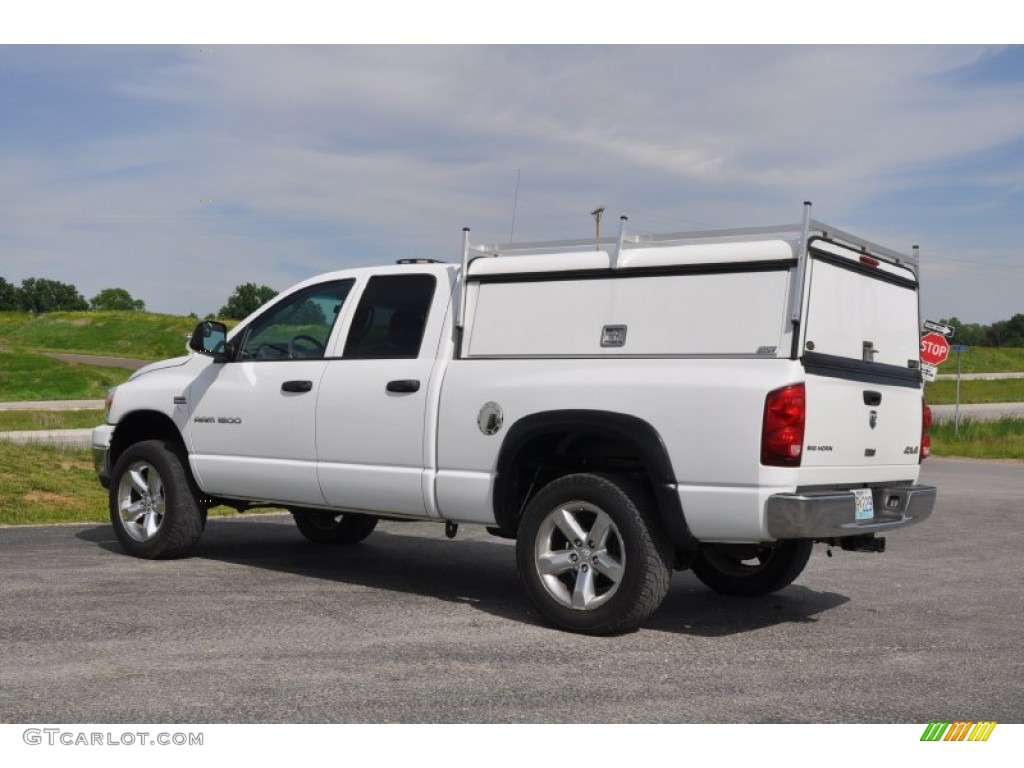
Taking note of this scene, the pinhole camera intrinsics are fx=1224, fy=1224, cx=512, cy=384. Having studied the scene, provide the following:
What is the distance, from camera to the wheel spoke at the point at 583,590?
22.4 feet

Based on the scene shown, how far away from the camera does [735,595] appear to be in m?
8.34

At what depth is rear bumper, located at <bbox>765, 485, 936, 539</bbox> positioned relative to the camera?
6.28m

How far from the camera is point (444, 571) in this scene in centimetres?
928

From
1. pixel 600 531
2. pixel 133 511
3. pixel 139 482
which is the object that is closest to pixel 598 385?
pixel 600 531

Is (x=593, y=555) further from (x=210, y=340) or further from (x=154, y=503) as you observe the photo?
(x=154, y=503)

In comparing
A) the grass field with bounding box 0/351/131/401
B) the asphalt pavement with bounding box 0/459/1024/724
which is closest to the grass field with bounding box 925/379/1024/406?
the grass field with bounding box 0/351/131/401

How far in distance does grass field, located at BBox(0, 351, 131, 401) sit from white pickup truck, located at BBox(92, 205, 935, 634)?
122 feet

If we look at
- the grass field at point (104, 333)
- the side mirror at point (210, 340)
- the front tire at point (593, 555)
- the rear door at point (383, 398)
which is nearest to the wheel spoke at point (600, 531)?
the front tire at point (593, 555)

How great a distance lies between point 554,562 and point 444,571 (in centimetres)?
245

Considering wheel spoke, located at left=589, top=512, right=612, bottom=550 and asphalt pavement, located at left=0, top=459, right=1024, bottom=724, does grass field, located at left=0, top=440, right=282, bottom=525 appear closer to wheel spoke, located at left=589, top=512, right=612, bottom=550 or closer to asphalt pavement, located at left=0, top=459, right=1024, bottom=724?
asphalt pavement, located at left=0, top=459, right=1024, bottom=724

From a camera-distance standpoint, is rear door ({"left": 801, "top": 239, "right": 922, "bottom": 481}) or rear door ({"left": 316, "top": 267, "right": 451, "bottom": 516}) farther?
rear door ({"left": 316, "top": 267, "right": 451, "bottom": 516})

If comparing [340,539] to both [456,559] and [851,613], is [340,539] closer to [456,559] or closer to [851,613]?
[456,559]

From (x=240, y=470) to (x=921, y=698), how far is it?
4.99 meters

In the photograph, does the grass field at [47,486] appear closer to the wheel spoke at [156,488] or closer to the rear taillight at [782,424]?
the wheel spoke at [156,488]
